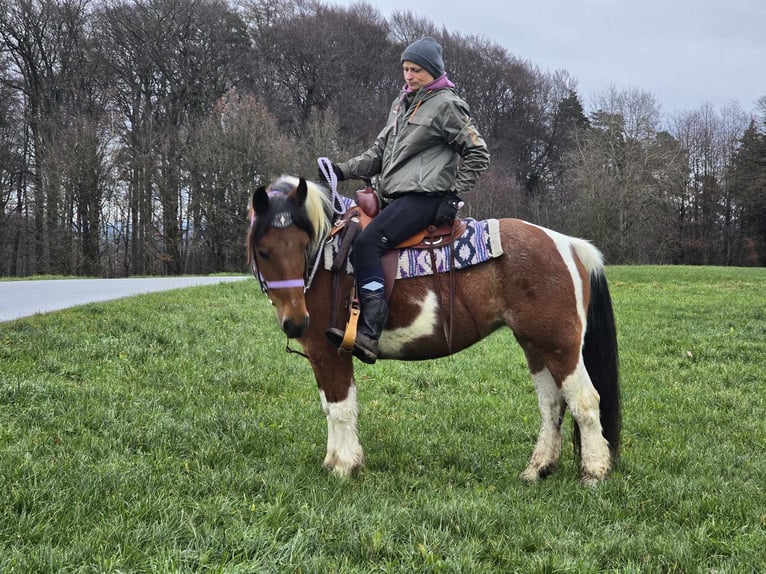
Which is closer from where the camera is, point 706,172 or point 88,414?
point 88,414

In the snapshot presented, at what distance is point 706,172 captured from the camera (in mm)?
45125

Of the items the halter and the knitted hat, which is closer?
the halter

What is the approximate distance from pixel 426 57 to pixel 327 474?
127 inches

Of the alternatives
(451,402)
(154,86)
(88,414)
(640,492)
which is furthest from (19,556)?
(154,86)

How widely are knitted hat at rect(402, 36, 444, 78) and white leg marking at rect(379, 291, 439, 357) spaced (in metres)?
1.71

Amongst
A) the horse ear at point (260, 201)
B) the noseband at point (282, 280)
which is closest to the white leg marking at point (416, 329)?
the noseband at point (282, 280)

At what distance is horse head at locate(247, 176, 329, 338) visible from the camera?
3641mm

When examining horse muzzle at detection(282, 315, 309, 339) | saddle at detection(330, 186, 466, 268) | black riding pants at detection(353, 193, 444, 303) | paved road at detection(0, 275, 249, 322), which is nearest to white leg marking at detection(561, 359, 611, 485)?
saddle at detection(330, 186, 466, 268)

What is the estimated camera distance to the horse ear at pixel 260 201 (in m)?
3.58

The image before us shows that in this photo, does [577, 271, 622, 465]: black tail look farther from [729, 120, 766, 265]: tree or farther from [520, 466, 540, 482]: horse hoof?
[729, 120, 766, 265]: tree

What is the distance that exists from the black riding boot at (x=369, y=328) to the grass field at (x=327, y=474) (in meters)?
0.95

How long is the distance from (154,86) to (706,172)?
141 ft

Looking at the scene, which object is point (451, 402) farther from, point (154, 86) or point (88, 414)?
point (154, 86)

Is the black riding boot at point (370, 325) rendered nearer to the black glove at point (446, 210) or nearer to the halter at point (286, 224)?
the halter at point (286, 224)
